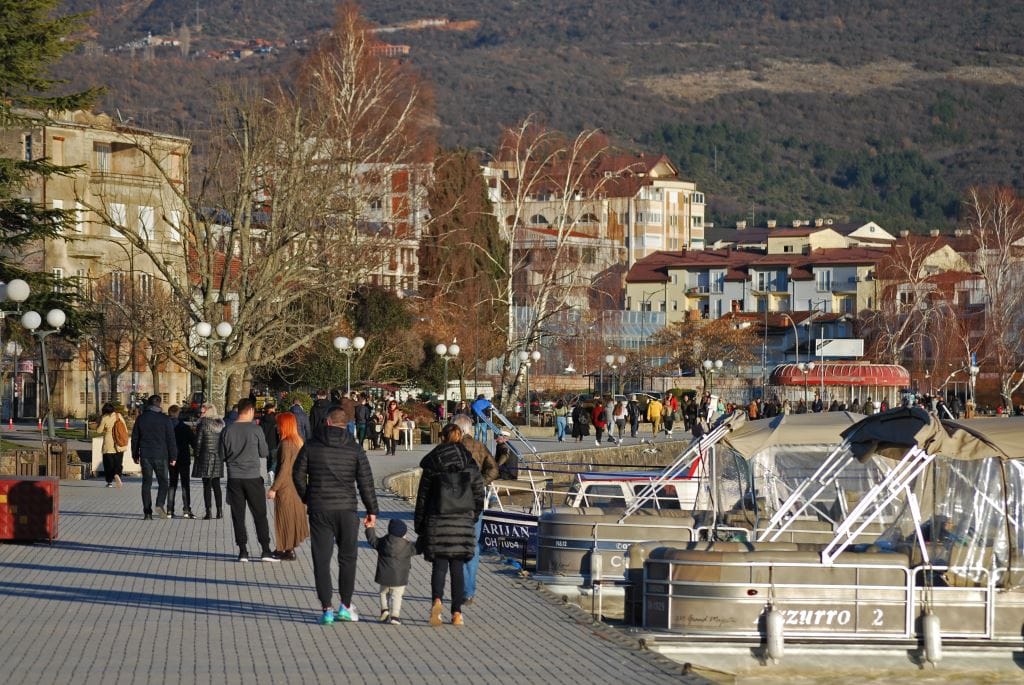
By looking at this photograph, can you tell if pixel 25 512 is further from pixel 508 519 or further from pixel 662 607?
pixel 662 607

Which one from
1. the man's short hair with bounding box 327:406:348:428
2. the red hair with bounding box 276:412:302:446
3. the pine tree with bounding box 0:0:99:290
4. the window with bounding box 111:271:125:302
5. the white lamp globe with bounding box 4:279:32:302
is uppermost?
the pine tree with bounding box 0:0:99:290

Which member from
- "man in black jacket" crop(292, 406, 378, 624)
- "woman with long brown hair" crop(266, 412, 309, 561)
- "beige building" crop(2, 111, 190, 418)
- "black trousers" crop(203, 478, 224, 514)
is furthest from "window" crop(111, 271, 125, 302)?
"man in black jacket" crop(292, 406, 378, 624)

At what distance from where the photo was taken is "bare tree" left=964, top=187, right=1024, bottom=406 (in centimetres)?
9306

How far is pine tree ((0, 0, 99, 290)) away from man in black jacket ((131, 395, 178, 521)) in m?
10.4

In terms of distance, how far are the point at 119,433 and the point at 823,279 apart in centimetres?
11740

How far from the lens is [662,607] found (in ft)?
51.2

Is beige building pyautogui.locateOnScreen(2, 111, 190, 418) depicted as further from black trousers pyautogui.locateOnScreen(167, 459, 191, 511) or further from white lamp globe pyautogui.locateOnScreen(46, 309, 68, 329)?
black trousers pyautogui.locateOnScreen(167, 459, 191, 511)

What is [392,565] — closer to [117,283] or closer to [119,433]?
[119,433]

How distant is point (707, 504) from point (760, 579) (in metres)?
8.28

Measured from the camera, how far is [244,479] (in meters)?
20.0

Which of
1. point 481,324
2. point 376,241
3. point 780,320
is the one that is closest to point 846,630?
point 376,241

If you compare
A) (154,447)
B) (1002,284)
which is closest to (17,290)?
(154,447)

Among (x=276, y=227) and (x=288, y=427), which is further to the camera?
(x=276, y=227)

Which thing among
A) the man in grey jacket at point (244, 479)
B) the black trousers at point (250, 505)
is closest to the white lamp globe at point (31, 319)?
the man in grey jacket at point (244, 479)
